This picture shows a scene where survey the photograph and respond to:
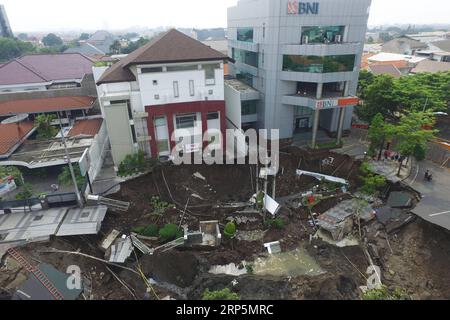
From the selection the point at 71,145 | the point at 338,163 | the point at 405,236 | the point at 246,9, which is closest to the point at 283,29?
the point at 246,9

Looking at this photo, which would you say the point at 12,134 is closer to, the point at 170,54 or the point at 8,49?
the point at 170,54

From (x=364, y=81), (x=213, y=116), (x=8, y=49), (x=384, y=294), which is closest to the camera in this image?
(x=384, y=294)

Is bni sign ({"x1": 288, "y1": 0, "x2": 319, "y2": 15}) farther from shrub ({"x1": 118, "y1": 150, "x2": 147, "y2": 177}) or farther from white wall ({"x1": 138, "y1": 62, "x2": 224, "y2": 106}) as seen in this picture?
shrub ({"x1": 118, "y1": 150, "x2": 147, "y2": 177})

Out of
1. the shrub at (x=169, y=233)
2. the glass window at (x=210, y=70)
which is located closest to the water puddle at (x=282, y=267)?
the shrub at (x=169, y=233)

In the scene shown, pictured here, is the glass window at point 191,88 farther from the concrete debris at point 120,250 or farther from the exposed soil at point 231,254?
the concrete debris at point 120,250

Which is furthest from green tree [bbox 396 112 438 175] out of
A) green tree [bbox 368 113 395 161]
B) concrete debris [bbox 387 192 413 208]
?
concrete debris [bbox 387 192 413 208]

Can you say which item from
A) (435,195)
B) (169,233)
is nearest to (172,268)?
(169,233)

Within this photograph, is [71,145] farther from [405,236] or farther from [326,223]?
[405,236]
